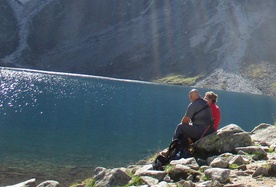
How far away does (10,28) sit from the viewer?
186 meters

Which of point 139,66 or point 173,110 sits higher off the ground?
point 139,66

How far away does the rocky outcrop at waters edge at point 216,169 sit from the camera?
952cm

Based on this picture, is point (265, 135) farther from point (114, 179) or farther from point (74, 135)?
point (74, 135)

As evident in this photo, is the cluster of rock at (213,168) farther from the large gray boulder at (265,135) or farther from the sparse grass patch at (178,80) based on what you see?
the sparse grass patch at (178,80)

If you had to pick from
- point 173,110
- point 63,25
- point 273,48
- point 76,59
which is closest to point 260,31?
point 273,48

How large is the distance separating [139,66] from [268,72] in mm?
48053

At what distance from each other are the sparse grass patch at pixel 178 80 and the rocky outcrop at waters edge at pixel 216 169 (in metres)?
124

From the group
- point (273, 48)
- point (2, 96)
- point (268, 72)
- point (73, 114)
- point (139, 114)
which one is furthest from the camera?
point (273, 48)

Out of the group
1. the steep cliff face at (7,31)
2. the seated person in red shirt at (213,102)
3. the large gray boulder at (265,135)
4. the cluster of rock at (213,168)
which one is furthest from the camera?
the steep cliff face at (7,31)

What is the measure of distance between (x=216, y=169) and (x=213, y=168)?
9.6 inches

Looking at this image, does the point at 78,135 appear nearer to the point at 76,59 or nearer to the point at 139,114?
the point at 139,114

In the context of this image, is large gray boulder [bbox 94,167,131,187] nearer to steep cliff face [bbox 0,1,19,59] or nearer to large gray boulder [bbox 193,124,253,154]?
large gray boulder [bbox 193,124,253,154]

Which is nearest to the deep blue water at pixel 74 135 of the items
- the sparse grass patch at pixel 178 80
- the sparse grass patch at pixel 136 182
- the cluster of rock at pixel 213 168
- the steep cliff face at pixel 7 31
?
the cluster of rock at pixel 213 168

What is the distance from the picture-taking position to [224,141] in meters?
13.0
